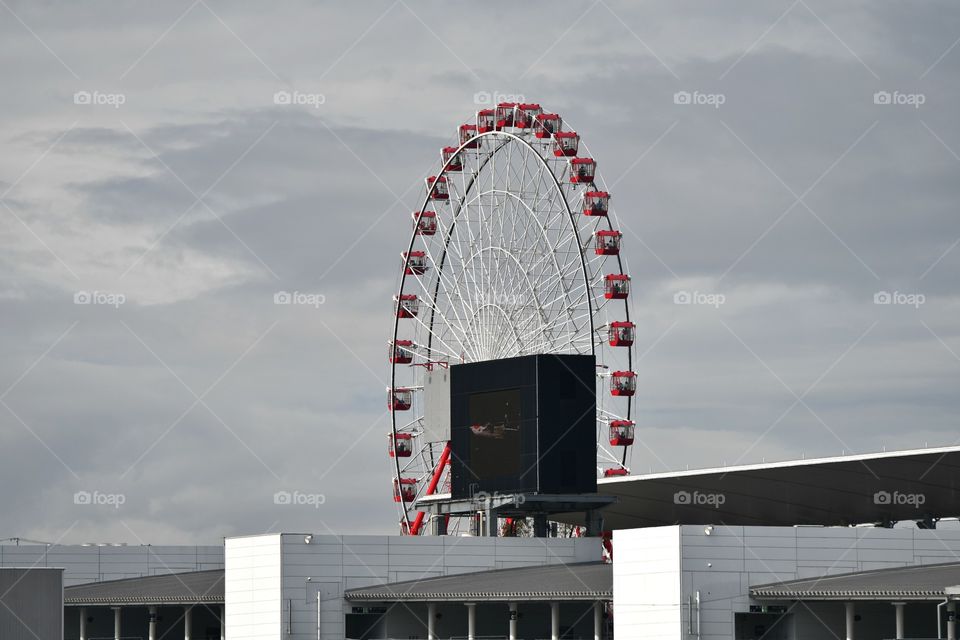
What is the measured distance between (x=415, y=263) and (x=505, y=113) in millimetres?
12218

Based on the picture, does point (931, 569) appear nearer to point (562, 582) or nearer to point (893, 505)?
point (562, 582)

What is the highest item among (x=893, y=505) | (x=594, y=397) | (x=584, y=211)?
(x=584, y=211)

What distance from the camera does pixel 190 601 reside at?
86.8 meters

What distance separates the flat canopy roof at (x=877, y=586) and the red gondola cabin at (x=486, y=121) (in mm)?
41699

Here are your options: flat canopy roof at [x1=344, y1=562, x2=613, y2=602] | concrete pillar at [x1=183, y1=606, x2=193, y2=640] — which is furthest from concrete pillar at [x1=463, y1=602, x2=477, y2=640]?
concrete pillar at [x1=183, y1=606, x2=193, y2=640]

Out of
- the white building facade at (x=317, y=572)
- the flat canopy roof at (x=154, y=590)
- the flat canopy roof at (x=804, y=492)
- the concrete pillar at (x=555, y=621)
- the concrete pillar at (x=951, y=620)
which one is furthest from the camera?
the flat canopy roof at (x=154, y=590)

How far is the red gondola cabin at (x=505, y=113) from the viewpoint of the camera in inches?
3944

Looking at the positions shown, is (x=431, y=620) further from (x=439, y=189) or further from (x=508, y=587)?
(x=439, y=189)

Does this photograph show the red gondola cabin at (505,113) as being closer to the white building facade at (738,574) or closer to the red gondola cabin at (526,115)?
the red gondola cabin at (526,115)

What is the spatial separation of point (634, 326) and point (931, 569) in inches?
1243

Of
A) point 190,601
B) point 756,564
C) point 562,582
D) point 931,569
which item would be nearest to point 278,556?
point 190,601

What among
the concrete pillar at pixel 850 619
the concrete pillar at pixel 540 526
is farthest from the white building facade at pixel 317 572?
the concrete pillar at pixel 850 619

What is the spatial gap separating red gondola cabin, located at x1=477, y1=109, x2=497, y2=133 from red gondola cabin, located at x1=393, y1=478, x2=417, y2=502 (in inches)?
822

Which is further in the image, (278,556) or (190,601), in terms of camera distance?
(190,601)
